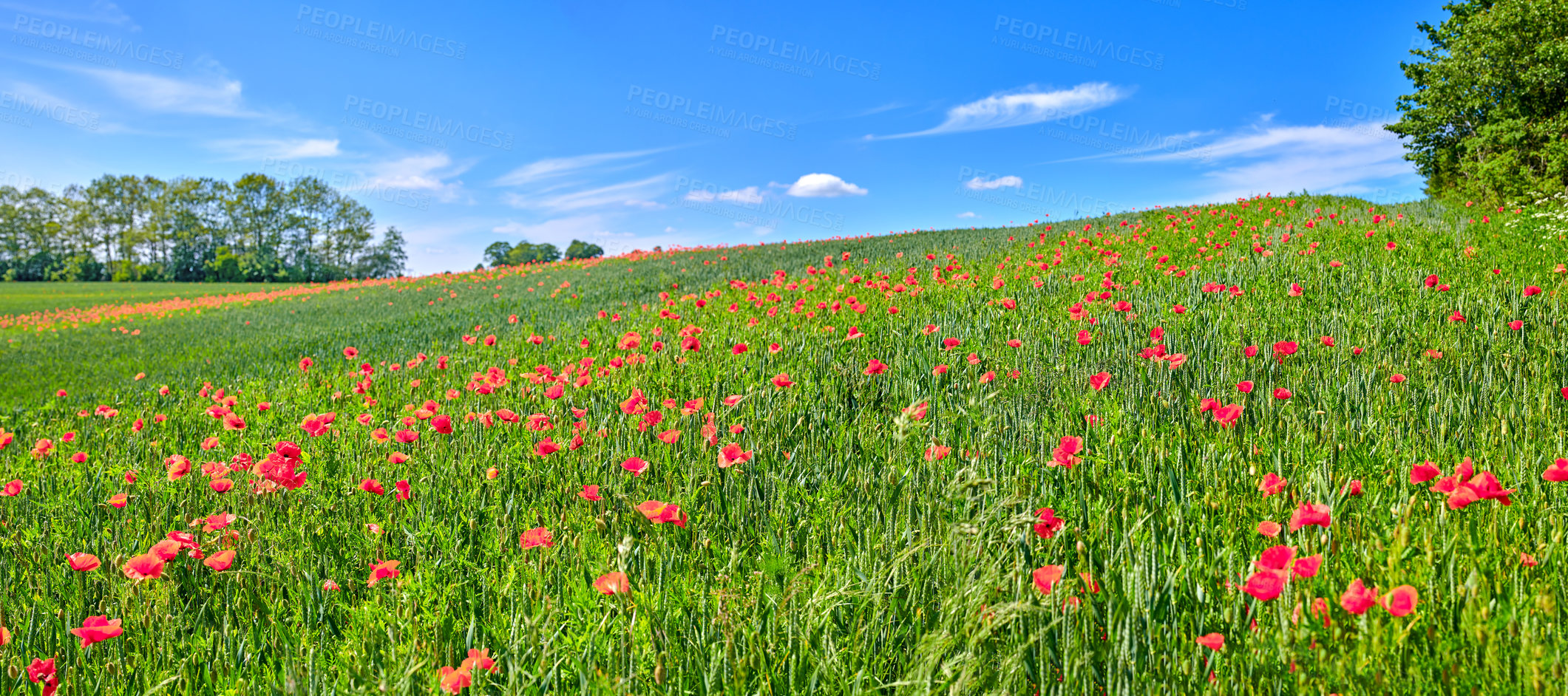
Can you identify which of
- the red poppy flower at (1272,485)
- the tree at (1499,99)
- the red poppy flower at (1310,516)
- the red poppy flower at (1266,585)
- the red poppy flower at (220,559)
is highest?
the tree at (1499,99)

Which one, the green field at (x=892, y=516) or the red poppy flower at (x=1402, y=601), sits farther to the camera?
the green field at (x=892, y=516)

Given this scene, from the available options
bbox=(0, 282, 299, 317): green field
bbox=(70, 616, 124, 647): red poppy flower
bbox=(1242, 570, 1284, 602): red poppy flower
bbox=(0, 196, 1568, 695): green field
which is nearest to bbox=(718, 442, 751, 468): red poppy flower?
bbox=(0, 196, 1568, 695): green field

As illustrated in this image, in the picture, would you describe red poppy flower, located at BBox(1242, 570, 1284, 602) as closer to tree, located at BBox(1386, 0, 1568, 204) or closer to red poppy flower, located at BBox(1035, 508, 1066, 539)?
red poppy flower, located at BBox(1035, 508, 1066, 539)

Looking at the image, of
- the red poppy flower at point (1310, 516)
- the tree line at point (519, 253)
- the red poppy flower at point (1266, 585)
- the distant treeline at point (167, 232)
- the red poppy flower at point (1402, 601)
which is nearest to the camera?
the red poppy flower at point (1402, 601)

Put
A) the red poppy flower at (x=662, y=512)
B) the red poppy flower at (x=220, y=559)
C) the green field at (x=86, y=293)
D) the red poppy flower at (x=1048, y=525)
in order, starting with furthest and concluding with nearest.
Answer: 1. the green field at (x=86, y=293)
2. the red poppy flower at (x=220, y=559)
3. the red poppy flower at (x=662, y=512)
4. the red poppy flower at (x=1048, y=525)

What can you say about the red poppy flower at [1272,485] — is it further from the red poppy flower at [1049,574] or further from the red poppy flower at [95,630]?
the red poppy flower at [95,630]

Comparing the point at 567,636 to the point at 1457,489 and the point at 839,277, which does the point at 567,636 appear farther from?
the point at 839,277

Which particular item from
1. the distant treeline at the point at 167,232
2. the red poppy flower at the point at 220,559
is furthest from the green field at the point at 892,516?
the distant treeline at the point at 167,232

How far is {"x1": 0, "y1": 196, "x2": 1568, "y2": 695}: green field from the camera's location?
156 centimetres

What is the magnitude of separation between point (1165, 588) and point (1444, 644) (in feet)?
1.66

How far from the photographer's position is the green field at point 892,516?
156 cm

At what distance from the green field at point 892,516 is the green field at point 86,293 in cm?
2980

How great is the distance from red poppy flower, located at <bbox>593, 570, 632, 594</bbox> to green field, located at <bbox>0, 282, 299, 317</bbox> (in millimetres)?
31795

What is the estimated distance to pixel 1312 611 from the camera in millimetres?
1608
